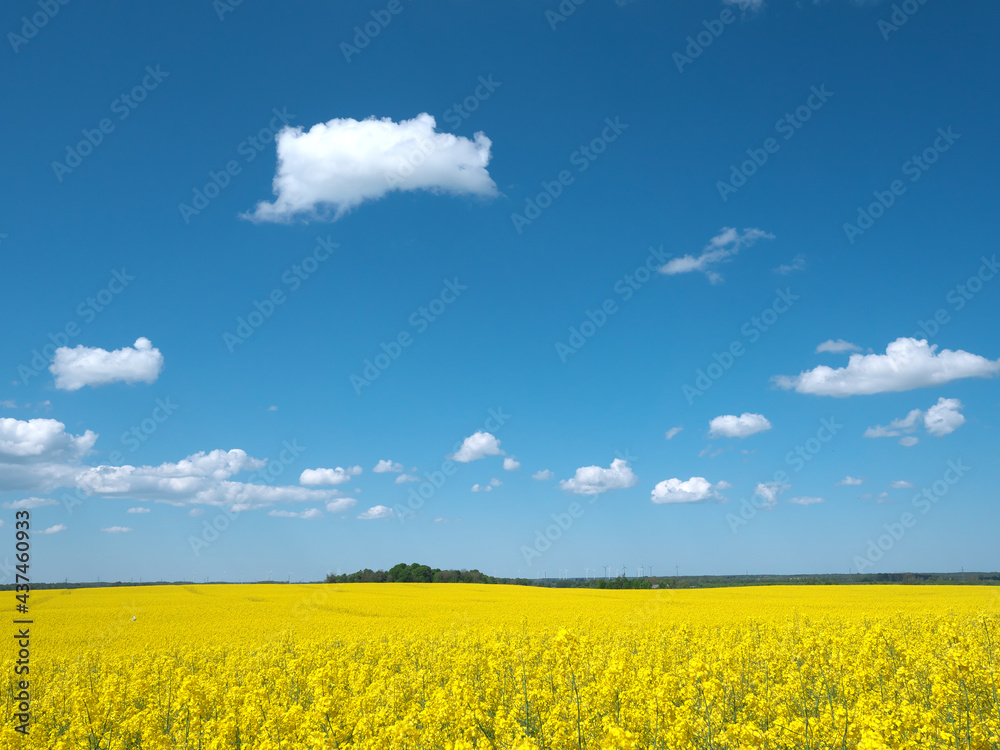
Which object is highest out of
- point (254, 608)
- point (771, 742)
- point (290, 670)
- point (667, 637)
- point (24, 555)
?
point (24, 555)

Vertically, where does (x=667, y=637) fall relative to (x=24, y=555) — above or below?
below

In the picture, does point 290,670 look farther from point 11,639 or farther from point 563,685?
point 11,639

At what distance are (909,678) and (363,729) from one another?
8.68m

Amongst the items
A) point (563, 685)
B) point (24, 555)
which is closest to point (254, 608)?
point (24, 555)

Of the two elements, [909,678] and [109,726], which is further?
[109,726]

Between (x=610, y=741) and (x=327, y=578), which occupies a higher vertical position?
(x=610, y=741)

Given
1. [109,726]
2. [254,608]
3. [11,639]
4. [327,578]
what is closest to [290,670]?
[109,726]

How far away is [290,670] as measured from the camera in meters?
11.2

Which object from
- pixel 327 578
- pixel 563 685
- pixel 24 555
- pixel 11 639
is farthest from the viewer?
pixel 327 578

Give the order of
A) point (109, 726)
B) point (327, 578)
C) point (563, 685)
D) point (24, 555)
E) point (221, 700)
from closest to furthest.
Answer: point (563, 685) → point (221, 700) → point (109, 726) → point (24, 555) → point (327, 578)

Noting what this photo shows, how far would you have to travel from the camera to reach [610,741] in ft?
16.6

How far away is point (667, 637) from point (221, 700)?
1222 centimetres

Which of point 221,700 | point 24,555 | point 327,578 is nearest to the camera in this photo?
point 221,700

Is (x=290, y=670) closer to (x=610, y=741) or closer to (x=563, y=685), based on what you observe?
(x=563, y=685)
